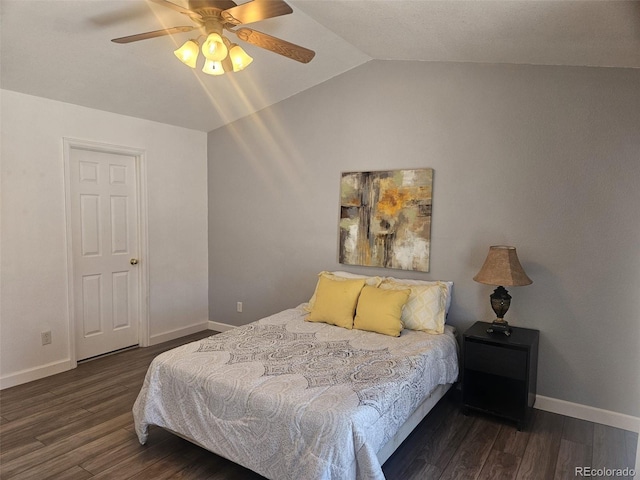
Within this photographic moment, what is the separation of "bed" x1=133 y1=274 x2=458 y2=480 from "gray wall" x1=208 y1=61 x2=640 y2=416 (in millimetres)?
876

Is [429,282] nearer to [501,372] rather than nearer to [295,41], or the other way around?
[501,372]

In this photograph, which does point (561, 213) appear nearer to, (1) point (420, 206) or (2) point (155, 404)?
(1) point (420, 206)

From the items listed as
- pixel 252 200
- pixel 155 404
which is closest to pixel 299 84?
pixel 252 200

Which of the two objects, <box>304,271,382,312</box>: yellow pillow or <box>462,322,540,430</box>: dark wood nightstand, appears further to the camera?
<box>304,271,382,312</box>: yellow pillow

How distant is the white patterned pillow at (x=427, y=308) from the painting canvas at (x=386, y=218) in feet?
1.07

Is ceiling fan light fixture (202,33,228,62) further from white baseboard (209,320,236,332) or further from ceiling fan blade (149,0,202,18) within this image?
white baseboard (209,320,236,332)

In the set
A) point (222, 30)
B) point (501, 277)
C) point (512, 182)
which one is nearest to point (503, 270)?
point (501, 277)

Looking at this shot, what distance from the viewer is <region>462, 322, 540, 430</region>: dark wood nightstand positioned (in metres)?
2.69

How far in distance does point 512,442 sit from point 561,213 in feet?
5.18

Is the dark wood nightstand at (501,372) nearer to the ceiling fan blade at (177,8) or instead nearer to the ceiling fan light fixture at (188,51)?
the ceiling fan light fixture at (188,51)

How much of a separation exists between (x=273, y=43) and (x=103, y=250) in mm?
2724

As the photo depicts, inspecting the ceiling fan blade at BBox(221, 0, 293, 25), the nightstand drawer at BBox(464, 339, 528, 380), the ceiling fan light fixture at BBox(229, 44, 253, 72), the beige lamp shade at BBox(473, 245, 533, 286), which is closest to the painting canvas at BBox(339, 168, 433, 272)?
the beige lamp shade at BBox(473, 245, 533, 286)

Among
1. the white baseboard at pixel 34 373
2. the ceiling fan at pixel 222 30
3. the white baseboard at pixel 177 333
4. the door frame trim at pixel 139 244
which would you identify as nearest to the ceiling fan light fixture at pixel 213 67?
the ceiling fan at pixel 222 30

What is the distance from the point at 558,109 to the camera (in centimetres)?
285
